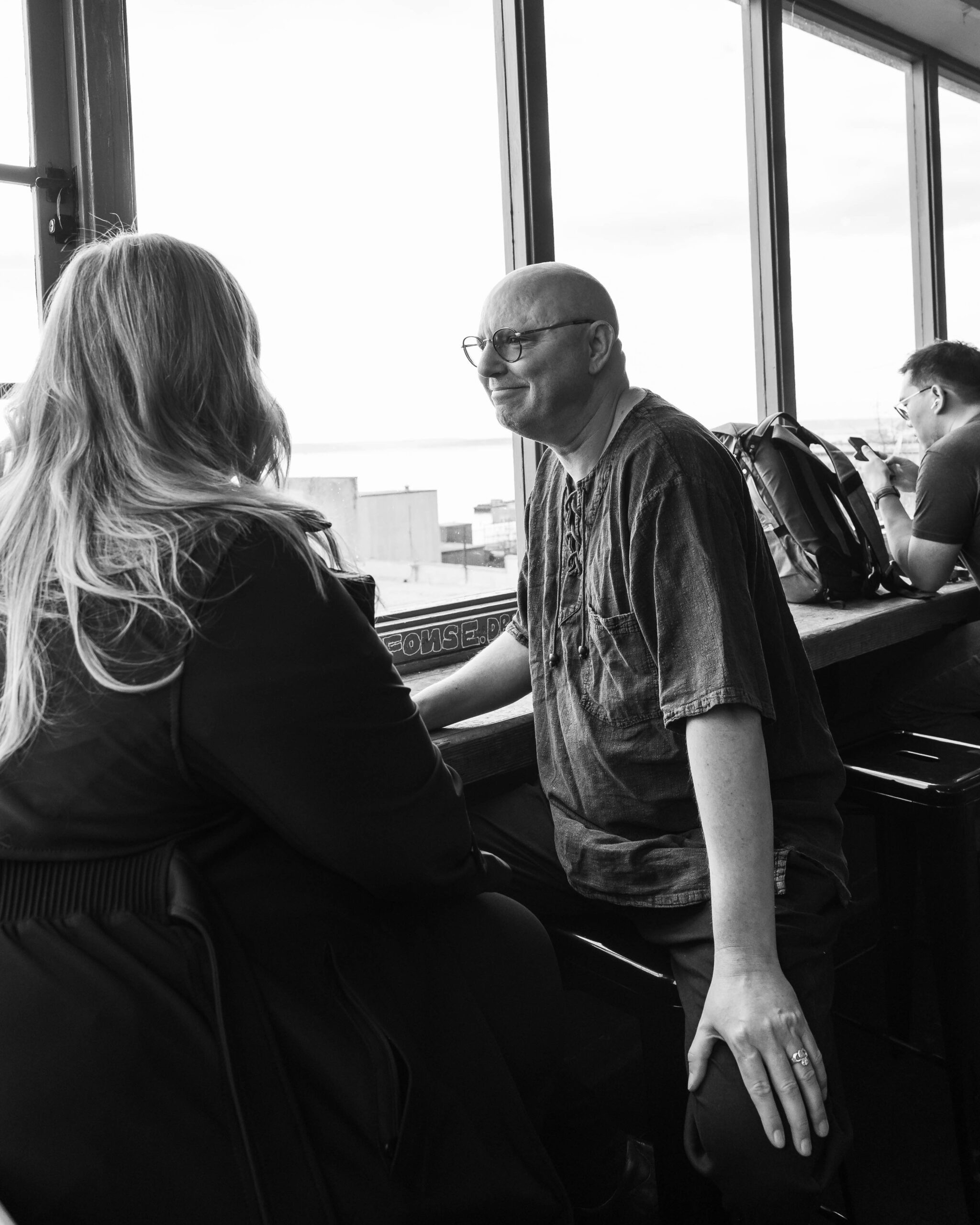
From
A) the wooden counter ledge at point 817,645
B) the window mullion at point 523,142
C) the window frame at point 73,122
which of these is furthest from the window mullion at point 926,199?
the window frame at point 73,122

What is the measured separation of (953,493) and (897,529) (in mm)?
244

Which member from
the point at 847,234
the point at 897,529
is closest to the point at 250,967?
the point at 897,529

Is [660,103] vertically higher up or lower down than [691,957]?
higher up

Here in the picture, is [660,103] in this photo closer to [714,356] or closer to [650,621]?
[714,356]

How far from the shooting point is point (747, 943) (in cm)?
117

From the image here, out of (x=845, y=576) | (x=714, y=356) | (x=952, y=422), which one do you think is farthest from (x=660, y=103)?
(x=845, y=576)

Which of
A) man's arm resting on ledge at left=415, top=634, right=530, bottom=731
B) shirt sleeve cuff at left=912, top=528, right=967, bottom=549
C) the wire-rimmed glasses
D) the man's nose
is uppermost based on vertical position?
→ the wire-rimmed glasses

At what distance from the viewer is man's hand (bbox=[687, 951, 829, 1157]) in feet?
3.61

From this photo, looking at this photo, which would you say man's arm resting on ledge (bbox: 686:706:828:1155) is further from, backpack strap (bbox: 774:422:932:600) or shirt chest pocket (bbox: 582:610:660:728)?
backpack strap (bbox: 774:422:932:600)

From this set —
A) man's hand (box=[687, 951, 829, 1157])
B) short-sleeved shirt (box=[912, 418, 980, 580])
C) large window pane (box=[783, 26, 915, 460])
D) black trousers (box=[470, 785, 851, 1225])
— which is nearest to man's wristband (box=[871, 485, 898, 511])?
short-sleeved shirt (box=[912, 418, 980, 580])

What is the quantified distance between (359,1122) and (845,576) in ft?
7.00

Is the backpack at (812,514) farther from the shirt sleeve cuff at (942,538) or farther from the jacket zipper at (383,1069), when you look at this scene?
the jacket zipper at (383,1069)

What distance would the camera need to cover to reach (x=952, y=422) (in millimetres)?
3086

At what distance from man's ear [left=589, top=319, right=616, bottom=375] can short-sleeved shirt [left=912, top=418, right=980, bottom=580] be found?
162 centimetres
